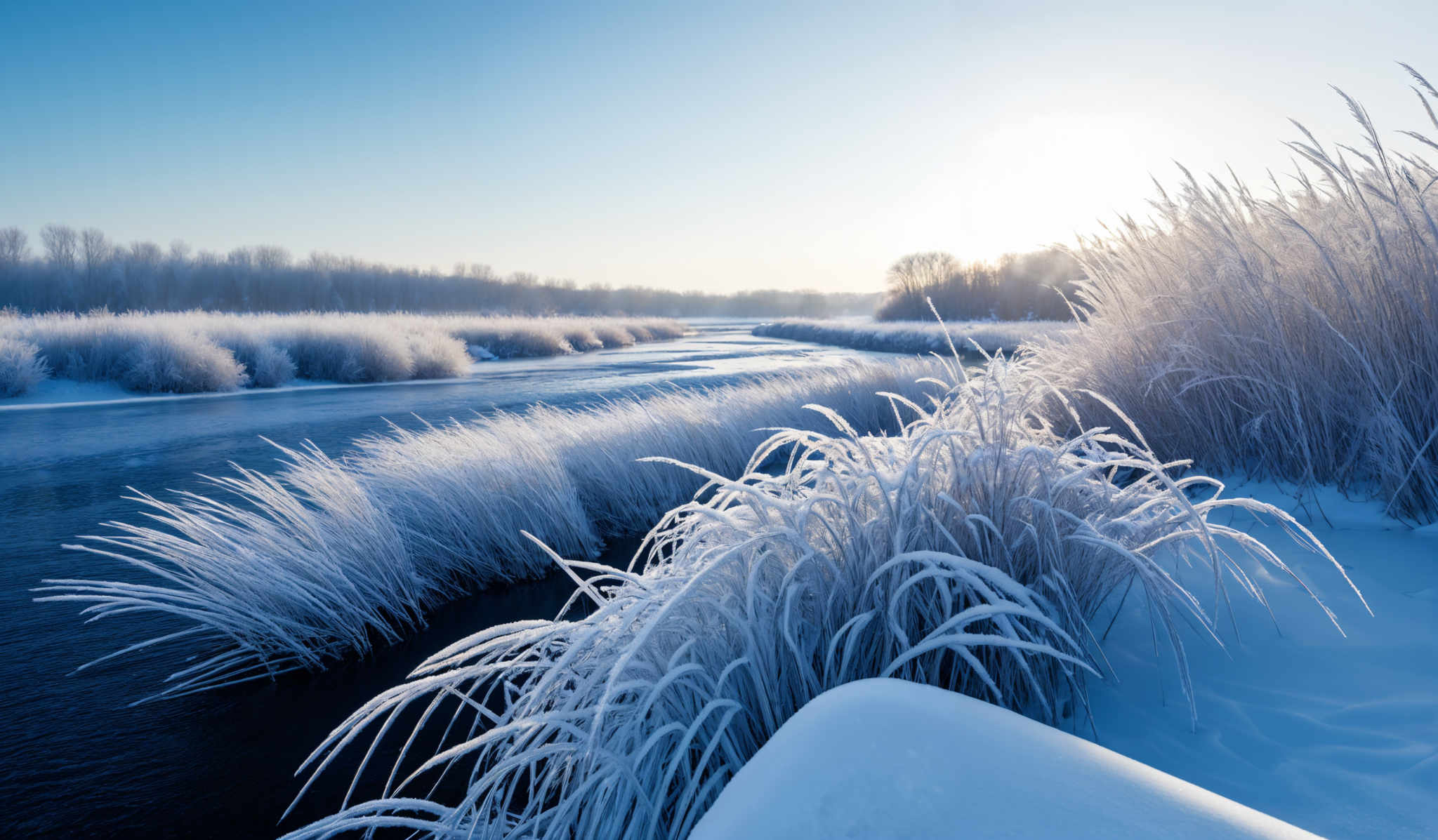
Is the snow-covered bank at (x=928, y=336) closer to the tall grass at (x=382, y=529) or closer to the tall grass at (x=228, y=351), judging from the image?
the tall grass at (x=382, y=529)

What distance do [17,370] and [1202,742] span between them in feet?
46.2

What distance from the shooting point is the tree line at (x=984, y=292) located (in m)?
26.3

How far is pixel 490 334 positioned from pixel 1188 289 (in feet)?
63.7

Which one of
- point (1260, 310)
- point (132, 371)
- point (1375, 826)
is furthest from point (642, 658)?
point (132, 371)

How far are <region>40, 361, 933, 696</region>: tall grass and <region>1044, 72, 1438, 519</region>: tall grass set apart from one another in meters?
2.67

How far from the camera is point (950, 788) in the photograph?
0.57m

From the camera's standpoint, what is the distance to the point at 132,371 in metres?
10.5

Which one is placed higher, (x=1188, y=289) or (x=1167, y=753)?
(x=1188, y=289)

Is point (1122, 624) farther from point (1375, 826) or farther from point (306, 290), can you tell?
point (306, 290)

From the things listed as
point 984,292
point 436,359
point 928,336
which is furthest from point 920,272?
point 436,359

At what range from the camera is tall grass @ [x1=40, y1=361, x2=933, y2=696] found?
2.52m

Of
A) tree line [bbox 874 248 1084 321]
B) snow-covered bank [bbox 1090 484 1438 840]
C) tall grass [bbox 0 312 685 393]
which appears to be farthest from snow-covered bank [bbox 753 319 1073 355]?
snow-covered bank [bbox 1090 484 1438 840]

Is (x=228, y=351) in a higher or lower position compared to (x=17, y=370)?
higher

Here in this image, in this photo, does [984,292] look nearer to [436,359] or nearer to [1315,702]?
[436,359]
